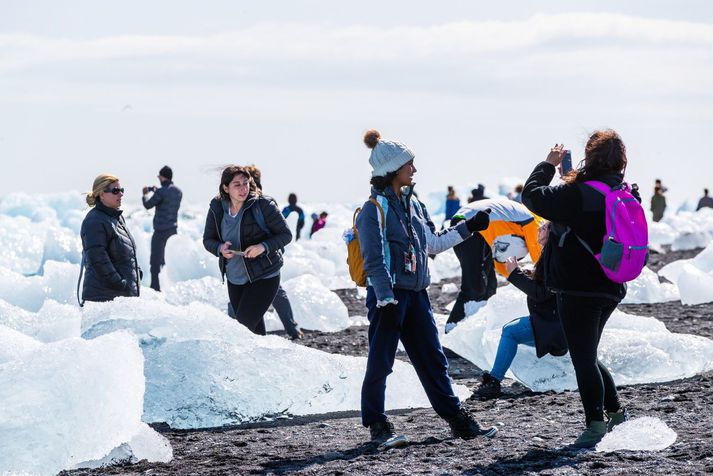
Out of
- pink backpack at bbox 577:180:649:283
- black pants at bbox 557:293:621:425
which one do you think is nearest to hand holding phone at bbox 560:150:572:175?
pink backpack at bbox 577:180:649:283

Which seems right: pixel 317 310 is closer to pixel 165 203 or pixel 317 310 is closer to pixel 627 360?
pixel 165 203

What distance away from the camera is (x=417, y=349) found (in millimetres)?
6078

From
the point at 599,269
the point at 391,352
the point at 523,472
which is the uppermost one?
the point at 599,269

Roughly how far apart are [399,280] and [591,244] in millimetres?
1007

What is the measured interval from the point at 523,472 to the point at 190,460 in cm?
183

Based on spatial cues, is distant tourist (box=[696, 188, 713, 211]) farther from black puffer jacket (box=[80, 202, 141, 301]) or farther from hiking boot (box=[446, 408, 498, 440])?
hiking boot (box=[446, 408, 498, 440])

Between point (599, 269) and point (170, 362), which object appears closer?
point (599, 269)

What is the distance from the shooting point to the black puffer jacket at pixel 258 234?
8.04 m

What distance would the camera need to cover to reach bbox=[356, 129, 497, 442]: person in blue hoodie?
233 inches

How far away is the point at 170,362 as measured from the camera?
24.0ft

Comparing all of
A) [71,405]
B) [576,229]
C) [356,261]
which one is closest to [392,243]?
[356,261]

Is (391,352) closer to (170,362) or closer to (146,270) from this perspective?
(170,362)

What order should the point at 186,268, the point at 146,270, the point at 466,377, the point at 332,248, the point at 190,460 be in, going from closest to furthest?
the point at 190,460 → the point at 466,377 → the point at 186,268 → the point at 146,270 → the point at 332,248

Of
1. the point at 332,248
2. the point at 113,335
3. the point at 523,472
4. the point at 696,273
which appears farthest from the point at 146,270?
the point at 523,472
